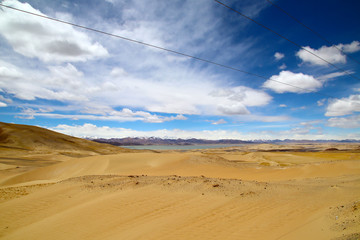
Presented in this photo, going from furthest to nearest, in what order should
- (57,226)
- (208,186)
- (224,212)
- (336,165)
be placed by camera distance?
(336,165), (208,186), (224,212), (57,226)

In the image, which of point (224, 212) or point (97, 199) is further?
point (97, 199)

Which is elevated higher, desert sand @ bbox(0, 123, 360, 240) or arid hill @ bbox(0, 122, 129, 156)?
arid hill @ bbox(0, 122, 129, 156)

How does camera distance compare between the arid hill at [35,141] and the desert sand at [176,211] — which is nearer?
the desert sand at [176,211]

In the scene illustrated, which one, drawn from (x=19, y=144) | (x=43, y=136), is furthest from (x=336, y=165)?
(x=43, y=136)

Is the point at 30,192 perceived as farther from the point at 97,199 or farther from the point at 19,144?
the point at 19,144

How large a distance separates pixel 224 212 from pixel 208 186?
286cm

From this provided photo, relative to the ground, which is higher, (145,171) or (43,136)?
(43,136)

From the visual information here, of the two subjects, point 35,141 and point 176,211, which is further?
point 35,141

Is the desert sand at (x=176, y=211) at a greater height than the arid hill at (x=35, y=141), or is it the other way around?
the arid hill at (x=35, y=141)

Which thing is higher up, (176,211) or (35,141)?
(35,141)

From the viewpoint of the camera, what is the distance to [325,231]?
596 cm

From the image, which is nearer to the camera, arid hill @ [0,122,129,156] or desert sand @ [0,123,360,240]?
desert sand @ [0,123,360,240]

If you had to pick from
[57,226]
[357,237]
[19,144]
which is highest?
[19,144]

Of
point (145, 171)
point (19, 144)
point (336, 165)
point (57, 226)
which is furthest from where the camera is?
point (19, 144)
